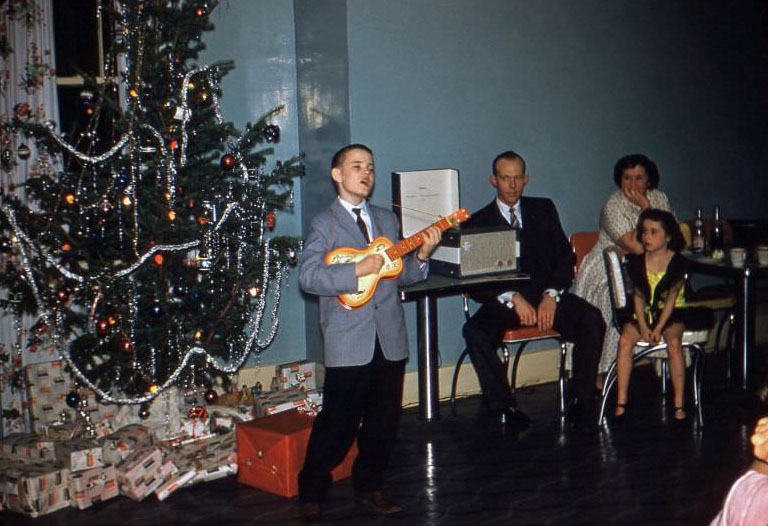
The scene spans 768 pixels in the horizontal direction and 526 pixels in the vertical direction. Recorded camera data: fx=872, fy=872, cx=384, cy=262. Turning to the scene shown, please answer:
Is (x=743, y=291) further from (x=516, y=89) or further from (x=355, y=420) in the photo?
(x=355, y=420)

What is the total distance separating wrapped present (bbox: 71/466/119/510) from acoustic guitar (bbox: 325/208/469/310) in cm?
167

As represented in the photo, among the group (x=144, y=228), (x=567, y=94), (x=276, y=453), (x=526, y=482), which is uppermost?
(x=567, y=94)

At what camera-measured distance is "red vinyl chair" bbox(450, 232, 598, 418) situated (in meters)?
5.75

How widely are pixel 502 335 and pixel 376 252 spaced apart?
187 centimetres

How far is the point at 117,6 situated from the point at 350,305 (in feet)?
8.77

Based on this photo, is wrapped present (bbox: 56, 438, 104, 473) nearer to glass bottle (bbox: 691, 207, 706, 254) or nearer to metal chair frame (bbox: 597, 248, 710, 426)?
metal chair frame (bbox: 597, 248, 710, 426)

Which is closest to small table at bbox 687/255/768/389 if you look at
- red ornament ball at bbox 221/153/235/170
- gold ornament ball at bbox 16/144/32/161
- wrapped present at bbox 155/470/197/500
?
red ornament ball at bbox 221/153/235/170

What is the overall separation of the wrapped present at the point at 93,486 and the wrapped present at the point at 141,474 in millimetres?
49

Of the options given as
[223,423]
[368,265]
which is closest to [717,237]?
[368,265]

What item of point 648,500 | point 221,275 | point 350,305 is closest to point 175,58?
point 221,275

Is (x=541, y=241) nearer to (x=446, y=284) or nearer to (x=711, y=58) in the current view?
(x=446, y=284)

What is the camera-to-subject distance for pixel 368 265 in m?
3.94

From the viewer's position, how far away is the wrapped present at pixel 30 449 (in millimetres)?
4754

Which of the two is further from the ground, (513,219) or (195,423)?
(513,219)
